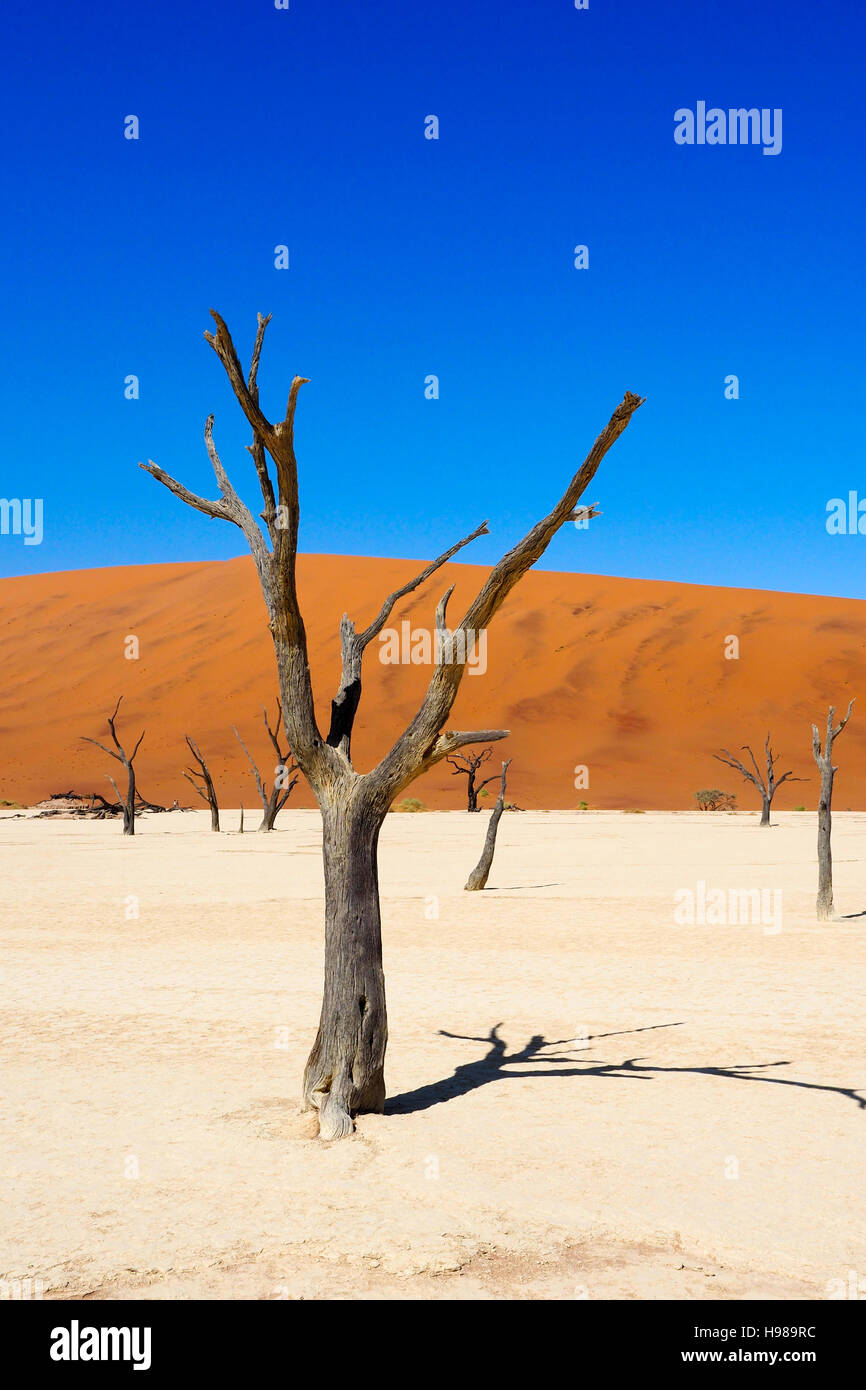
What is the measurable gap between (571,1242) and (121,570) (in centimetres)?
11257

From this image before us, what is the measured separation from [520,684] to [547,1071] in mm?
63924

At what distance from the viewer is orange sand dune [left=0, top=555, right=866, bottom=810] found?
59094 mm

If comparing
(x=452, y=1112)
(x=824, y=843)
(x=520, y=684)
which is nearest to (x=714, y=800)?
(x=520, y=684)

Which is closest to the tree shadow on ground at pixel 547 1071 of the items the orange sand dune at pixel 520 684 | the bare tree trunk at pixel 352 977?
the bare tree trunk at pixel 352 977

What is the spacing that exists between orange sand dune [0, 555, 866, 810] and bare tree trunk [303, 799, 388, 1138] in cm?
4606

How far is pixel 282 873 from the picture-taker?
21078 millimetres

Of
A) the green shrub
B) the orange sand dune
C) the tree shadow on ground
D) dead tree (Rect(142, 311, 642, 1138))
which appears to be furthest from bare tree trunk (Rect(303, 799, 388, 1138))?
the green shrub

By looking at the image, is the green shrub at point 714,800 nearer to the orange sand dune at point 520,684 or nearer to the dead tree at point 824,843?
the orange sand dune at point 520,684

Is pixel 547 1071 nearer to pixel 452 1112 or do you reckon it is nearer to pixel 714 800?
pixel 452 1112

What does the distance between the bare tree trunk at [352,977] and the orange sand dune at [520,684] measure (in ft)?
151

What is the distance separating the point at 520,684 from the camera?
234 feet

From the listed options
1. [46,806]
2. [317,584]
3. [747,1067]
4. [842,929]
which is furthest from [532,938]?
[317,584]

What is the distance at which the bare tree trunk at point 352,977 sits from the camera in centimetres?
637

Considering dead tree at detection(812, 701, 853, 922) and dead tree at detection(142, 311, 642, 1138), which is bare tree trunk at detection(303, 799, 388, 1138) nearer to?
dead tree at detection(142, 311, 642, 1138)
